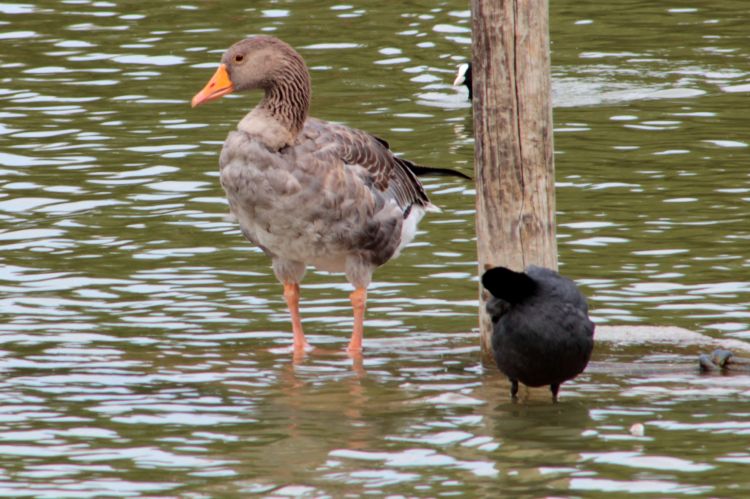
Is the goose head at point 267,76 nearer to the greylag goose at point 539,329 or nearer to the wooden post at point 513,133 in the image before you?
the wooden post at point 513,133

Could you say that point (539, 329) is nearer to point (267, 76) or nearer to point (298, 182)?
point (298, 182)

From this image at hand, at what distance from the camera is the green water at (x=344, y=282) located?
27.7 ft

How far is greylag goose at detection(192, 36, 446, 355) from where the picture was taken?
10438 mm

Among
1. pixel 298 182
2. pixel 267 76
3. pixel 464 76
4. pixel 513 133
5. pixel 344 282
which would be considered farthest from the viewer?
pixel 464 76

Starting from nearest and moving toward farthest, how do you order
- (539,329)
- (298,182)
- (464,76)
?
1. (539,329)
2. (298,182)
3. (464,76)

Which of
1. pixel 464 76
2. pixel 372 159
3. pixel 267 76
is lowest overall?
pixel 464 76

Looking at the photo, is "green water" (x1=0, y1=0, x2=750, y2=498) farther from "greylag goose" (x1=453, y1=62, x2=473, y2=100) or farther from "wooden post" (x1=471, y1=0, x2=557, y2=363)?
"wooden post" (x1=471, y1=0, x2=557, y2=363)

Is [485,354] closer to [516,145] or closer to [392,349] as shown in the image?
[392,349]

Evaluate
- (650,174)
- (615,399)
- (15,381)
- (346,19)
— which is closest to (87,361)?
(15,381)

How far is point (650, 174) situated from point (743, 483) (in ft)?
26.0

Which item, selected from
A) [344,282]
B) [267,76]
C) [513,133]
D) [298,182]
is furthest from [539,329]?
[344,282]

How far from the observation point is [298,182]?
10453 millimetres

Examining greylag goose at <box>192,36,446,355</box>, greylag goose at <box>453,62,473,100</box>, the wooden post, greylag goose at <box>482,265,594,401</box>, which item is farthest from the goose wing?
greylag goose at <box>453,62,473,100</box>

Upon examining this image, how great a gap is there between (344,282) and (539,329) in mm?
4234
